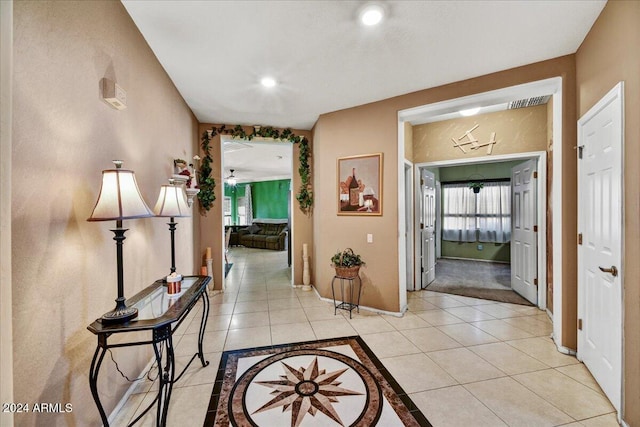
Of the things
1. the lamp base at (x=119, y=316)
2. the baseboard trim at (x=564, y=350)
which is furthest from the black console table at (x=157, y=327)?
the baseboard trim at (x=564, y=350)

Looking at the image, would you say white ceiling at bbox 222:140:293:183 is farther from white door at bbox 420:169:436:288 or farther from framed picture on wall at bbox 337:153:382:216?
white door at bbox 420:169:436:288

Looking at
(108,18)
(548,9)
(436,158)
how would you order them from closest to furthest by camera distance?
1. (108,18)
2. (548,9)
3. (436,158)

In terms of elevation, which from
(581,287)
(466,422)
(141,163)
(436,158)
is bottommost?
(466,422)

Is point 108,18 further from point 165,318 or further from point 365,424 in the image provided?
point 365,424

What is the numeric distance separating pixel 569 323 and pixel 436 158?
2.68 meters

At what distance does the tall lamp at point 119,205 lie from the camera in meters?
1.32

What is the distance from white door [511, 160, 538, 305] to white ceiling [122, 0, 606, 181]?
211cm

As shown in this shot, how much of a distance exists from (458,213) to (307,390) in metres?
6.69

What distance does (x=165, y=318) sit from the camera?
1.48 metres

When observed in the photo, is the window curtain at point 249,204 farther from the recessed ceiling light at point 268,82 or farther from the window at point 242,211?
the recessed ceiling light at point 268,82

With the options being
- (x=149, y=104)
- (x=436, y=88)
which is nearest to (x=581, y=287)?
(x=436, y=88)

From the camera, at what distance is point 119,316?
55.3 inches

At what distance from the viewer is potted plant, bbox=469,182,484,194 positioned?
22.6ft

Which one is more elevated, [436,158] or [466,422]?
[436,158]
